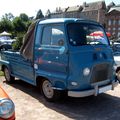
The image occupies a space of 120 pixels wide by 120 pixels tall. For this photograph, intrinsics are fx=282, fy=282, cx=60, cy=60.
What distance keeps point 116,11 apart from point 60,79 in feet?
351

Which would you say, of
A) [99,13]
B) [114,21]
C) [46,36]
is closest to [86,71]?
[46,36]

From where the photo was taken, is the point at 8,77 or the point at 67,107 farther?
the point at 8,77

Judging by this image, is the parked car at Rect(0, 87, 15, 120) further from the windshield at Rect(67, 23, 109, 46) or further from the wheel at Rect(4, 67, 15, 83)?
the wheel at Rect(4, 67, 15, 83)

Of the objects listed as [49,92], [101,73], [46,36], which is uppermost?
[46,36]

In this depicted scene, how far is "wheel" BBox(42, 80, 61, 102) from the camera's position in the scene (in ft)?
23.9

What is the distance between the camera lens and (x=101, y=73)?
23.4 ft

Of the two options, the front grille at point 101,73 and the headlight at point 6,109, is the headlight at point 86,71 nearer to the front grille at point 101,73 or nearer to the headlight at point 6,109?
the front grille at point 101,73

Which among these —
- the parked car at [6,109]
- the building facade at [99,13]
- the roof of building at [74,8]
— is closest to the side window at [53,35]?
the parked car at [6,109]

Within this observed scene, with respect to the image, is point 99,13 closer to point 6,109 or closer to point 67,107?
point 67,107

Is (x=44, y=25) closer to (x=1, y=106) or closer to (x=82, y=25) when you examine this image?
(x=82, y=25)

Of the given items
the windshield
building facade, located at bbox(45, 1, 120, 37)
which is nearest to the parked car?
the windshield

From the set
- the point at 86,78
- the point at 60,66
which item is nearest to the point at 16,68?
the point at 60,66

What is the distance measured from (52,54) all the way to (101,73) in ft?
4.39

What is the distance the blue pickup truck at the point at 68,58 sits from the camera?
6.75m
